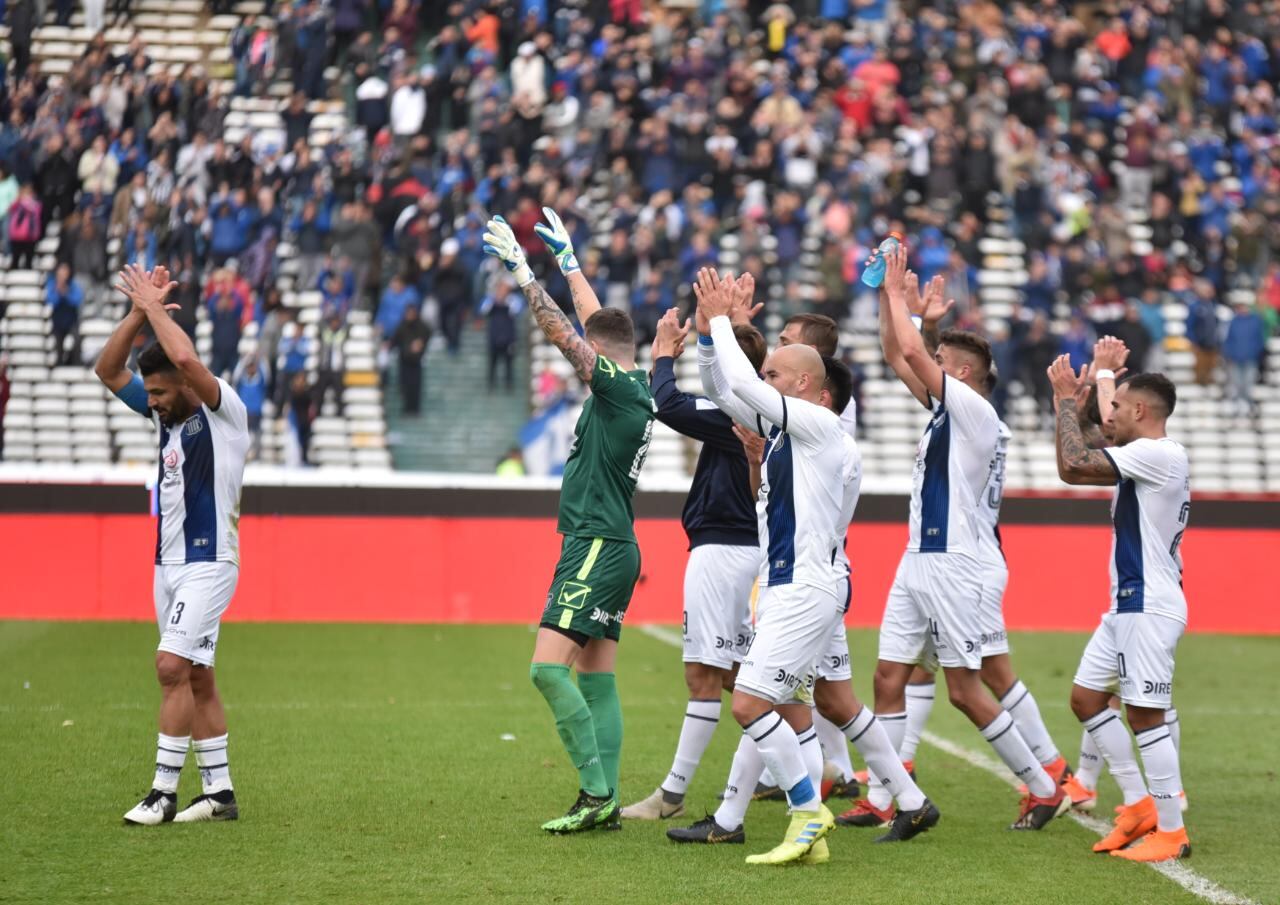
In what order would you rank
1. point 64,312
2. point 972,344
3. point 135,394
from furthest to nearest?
point 64,312 < point 972,344 < point 135,394

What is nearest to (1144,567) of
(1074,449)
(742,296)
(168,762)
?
(1074,449)

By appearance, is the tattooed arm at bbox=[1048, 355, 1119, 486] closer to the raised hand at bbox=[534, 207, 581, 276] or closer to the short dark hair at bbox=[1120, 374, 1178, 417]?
the short dark hair at bbox=[1120, 374, 1178, 417]

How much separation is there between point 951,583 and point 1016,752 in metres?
0.92

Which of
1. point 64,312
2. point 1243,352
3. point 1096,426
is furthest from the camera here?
point 1243,352

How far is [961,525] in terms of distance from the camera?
8500 mm

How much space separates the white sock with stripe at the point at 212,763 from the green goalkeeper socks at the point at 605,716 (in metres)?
1.79

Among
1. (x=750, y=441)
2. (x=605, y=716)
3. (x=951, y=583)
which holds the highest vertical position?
(x=750, y=441)

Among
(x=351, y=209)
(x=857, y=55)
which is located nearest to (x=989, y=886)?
(x=351, y=209)

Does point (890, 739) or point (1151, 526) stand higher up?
point (1151, 526)

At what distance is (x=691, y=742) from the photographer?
8.37 metres

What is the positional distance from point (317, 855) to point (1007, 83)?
22829 mm

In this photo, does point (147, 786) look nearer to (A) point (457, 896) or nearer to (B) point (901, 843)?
(A) point (457, 896)

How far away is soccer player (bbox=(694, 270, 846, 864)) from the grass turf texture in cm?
46

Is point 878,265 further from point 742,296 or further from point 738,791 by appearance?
point 738,791
